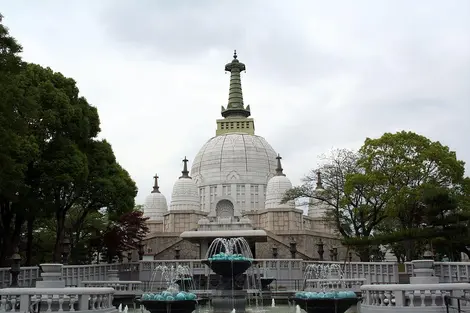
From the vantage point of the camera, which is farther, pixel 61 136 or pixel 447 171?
pixel 447 171

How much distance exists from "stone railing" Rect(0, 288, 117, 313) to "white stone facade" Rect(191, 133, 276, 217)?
61.1m

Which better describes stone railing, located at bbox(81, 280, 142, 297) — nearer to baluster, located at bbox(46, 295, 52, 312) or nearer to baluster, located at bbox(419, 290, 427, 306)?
baluster, located at bbox(46, 295, 52, 312)

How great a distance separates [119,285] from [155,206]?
172 feet

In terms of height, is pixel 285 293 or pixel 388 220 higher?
pixel 388 220

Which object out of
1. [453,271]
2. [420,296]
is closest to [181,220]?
[453,271]

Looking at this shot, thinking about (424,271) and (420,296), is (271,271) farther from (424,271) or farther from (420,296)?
(420,296)

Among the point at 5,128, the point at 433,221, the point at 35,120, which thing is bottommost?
the point at 433,221

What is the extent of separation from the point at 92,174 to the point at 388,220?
26260 millimetres

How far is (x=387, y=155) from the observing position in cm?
3694

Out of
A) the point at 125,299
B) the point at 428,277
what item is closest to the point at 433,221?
the point at 428,277

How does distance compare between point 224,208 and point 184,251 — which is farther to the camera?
point 224,208

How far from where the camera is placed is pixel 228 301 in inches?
830

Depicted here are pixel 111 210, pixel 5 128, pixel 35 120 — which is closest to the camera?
pixel 5 128

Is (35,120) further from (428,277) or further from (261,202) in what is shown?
(261,202)
